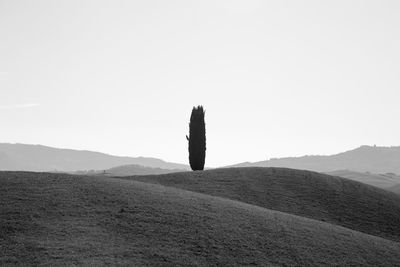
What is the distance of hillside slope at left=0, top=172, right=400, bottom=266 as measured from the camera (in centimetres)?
1580

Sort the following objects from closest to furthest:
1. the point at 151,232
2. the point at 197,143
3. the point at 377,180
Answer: the point at 151,232, the point at 197,143, the point at 377,180

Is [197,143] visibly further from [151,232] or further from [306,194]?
[151,232]

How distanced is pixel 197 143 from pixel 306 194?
16.1 meters

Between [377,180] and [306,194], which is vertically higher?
[306,194]

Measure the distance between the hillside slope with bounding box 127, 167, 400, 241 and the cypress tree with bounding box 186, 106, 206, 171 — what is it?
6.28 meters

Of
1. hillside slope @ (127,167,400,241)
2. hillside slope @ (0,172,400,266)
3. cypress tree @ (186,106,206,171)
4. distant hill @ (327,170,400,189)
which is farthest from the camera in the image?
distant hill @ (327,170,400,189)

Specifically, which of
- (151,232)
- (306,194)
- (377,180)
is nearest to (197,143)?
(306,194)

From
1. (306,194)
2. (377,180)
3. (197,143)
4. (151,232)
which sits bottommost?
(151,232)

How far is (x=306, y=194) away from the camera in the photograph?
1372 inches

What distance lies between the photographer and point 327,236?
22.3 m

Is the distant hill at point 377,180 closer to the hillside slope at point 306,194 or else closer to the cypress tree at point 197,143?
the hillside slope at point 306,194

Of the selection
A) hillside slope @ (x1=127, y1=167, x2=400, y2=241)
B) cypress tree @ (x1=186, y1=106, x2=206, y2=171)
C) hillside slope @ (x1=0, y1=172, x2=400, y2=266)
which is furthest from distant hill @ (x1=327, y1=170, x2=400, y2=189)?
hillside slope @ (x1=0, y1=172, x2=400, y2=266)

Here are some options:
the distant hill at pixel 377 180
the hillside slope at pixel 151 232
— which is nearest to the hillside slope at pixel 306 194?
the hillside slope at pixel 151 232

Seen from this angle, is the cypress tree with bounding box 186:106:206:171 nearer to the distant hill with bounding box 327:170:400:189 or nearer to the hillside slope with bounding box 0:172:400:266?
the hillside slope with bounding box 0:172:400:266
